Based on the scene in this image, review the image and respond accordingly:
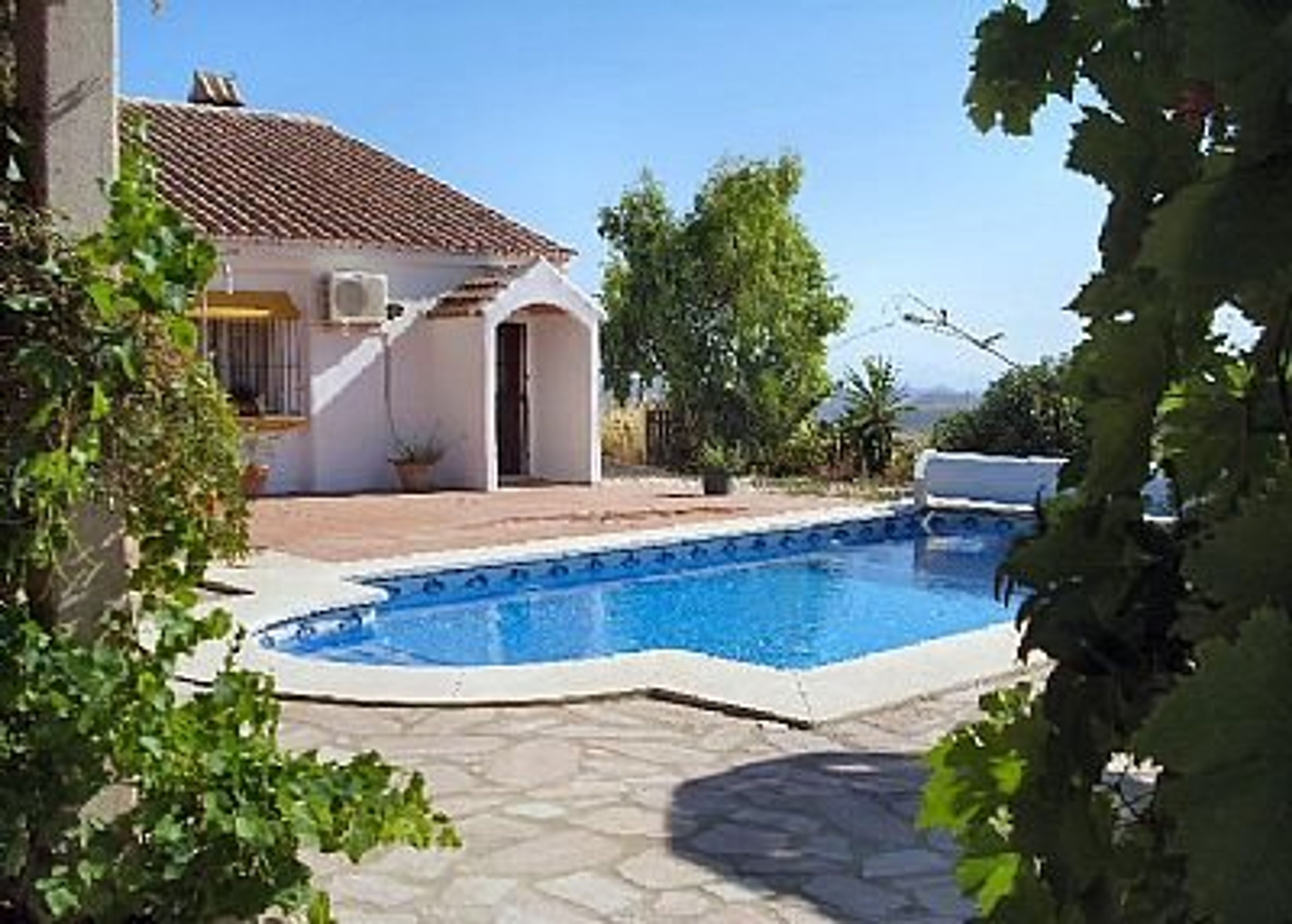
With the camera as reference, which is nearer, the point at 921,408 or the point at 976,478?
the point at 976,478

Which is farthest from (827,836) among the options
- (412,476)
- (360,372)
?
(360,372)

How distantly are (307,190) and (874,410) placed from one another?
11.5 m

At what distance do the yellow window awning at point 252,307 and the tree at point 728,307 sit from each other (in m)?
8.99

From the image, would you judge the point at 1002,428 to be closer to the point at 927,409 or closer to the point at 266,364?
the point at 927,409

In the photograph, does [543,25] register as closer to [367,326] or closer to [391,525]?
[367,326]

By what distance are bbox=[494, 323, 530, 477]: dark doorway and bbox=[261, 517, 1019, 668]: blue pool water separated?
28.8ft

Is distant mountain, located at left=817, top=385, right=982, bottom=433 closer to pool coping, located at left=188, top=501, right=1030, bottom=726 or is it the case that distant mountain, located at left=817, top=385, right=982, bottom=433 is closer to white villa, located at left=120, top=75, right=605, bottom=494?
white villa, located at left=120, top=75, right=605, bottom=494

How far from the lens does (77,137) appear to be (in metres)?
4.52

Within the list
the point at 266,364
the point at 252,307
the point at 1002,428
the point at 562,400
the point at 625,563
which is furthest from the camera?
the point at 562,400

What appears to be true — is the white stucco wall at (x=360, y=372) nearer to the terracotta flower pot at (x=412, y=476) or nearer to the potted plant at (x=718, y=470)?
the terracotta flower pot at (x=412, y=476)

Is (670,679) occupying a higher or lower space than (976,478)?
lower

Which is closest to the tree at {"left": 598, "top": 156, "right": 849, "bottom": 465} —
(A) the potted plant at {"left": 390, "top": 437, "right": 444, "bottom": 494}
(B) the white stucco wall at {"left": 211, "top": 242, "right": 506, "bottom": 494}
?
(B) the white stucco wall at {"left": 211, "top": 242, "right": 506, "bottom": 494}

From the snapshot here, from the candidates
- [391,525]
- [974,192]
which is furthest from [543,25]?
[974,192]

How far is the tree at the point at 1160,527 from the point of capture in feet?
2.73
